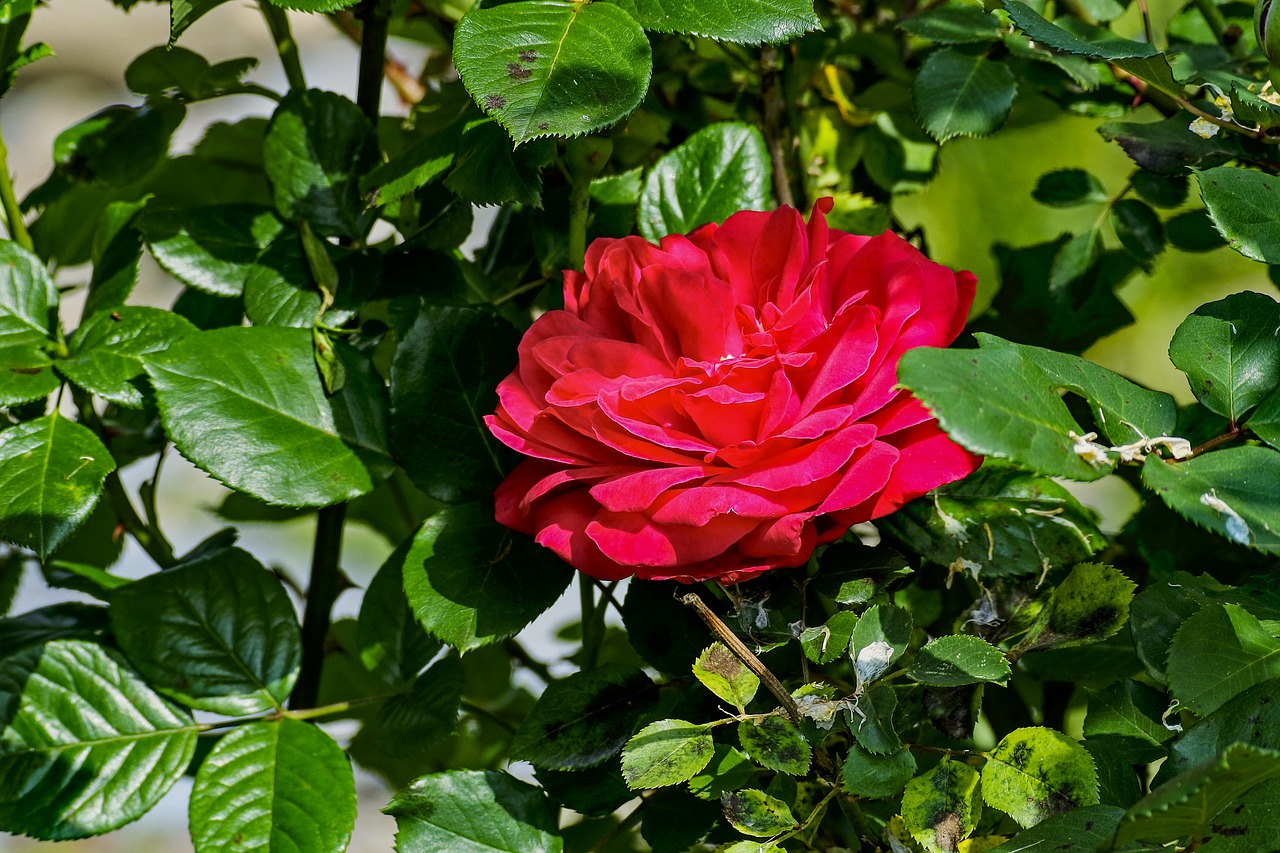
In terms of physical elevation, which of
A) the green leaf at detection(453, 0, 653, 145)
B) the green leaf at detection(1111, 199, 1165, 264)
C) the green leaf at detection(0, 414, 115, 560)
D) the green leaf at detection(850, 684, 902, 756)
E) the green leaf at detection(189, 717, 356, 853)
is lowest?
the green leaf at detection(189, 717, 356, 853)

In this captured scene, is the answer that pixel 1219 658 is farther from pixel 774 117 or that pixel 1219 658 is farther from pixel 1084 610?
pixel 774 117

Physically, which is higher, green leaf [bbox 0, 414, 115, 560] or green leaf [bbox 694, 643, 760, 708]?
green leaf [bbox 0, 414, 115, 560]

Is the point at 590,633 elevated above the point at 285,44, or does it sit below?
below

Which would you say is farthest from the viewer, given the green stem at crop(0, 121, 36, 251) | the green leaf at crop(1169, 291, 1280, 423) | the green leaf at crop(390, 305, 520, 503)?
the green stem at crop(0, 121, 36, 251)

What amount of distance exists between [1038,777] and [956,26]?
0.35 metres

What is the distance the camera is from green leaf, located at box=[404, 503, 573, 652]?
447 mm

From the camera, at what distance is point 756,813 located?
0.39 m

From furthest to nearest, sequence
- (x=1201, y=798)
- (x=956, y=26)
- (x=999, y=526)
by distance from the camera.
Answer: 1. (x=956, y=26)
2. (x=999, y=526)
3. (x=1201, y=798)

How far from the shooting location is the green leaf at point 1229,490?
12.5 inches

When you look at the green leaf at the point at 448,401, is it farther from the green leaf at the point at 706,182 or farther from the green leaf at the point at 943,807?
the green leaf at the point at 943,807

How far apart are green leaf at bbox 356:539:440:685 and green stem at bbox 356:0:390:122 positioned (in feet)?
0.75

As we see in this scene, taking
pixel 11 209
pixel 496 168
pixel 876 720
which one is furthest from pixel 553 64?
pixel 11 209

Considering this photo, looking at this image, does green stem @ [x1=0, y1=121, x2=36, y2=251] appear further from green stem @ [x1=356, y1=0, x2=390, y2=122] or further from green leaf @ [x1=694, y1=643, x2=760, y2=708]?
green leaf @ [x1=694, y1=643, x2=760, y2=708]

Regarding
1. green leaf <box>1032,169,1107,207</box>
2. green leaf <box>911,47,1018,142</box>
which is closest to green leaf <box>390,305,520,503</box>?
green leaf <box>911,47,1018,142</box>
